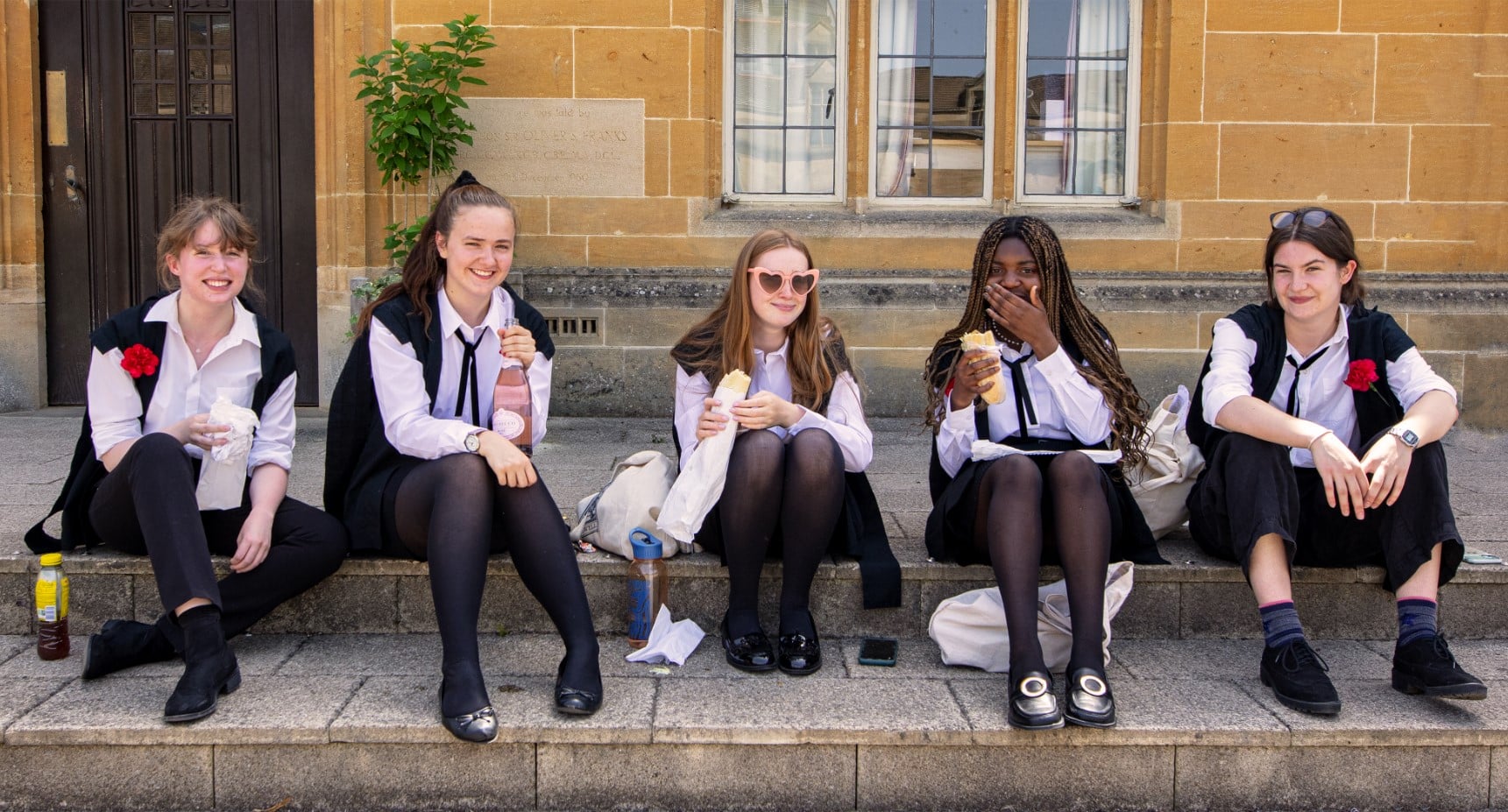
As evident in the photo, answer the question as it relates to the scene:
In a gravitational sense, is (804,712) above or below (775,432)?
below

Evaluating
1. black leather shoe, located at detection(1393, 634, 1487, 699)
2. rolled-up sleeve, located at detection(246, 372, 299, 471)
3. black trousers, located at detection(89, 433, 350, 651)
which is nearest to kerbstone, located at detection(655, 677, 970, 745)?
black trousers, located at detection(89, 433, 350, 651)

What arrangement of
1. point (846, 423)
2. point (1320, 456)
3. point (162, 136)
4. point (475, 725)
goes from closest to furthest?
point (475, 725) → point (1320, 456) → point (846, 423) → point (162, 136)

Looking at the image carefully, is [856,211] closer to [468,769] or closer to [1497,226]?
[1497,226]

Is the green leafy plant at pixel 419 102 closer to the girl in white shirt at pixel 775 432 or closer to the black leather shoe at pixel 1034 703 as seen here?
the girl in white shirt at pixel 775 432

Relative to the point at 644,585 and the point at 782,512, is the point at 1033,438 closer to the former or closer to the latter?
the point at 782,512

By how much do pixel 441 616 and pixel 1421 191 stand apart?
20.5 ft

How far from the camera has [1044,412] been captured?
3842 millimetres

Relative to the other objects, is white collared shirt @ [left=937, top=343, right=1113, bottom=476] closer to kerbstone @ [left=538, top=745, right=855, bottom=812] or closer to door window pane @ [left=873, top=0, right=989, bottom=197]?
kerbstone @ [left=538, top=745, right=855, bottom=812]

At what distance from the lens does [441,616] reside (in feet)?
10.8

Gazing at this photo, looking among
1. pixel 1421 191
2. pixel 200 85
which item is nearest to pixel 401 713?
pixel 200 85

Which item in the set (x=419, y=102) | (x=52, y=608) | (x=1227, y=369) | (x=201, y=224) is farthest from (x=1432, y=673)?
(x=419, y=102)

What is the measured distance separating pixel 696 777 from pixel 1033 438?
1.45 meters

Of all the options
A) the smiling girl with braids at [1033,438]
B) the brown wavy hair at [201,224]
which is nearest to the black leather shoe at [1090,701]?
the smiling girl with braids at [1033,438]

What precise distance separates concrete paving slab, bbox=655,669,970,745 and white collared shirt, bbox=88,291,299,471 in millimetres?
1417
